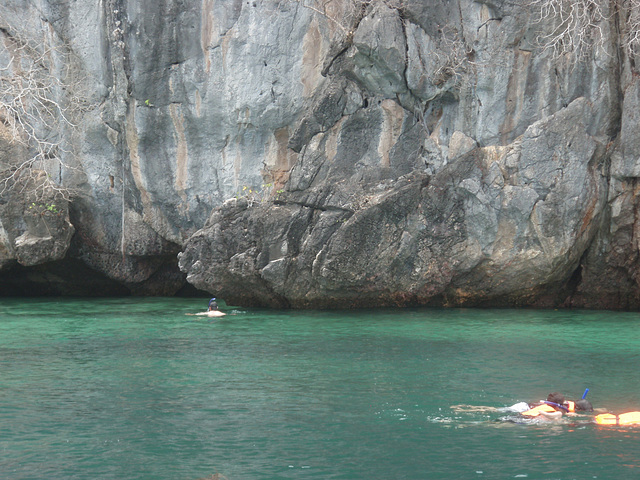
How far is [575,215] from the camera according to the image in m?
18.2

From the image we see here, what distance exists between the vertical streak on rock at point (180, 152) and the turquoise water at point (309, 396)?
6208mm

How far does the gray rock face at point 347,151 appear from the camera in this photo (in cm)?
1833

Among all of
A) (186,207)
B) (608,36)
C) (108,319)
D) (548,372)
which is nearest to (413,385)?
(548,372)

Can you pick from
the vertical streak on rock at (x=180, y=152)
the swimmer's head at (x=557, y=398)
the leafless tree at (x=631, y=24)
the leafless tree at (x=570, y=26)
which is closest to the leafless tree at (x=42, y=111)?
the vertical streak on rock at (x=180, y=152)

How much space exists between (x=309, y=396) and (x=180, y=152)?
45.4 ft

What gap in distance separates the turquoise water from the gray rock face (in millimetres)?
2483

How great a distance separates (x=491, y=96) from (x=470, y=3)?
2483 millimetres

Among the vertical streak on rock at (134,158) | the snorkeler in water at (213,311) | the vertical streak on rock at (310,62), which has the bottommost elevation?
the snorkeler in water at (213,311)

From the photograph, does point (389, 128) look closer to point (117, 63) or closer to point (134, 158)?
point (134, 158)

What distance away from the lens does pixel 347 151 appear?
19750 millimetres

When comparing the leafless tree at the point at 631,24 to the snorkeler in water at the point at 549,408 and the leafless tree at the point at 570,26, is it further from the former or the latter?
the snorkeler in water at the point at 549,408

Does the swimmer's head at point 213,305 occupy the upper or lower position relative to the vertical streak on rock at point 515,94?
lower

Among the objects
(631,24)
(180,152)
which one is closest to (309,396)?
(631,24)

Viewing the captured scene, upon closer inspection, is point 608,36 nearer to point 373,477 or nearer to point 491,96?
point 491,96
